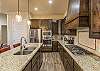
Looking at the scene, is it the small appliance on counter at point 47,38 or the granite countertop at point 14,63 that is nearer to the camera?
the granite countertop at point 14,63

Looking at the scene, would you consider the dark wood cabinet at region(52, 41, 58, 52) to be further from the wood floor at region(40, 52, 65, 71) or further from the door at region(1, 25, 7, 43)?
the door at region(1, 25, 7, 43)

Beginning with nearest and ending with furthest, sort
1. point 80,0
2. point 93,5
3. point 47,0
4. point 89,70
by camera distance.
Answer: point 89,70 < point 93,5 < point 80,0 < point 47,0

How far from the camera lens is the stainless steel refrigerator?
11.5 meters

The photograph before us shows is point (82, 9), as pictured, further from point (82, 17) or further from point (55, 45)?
point (55, 45)

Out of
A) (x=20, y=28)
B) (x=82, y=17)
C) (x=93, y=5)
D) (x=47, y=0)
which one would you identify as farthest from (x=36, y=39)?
(x=93, y=5)

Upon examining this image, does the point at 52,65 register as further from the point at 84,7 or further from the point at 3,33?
the point at 3,33

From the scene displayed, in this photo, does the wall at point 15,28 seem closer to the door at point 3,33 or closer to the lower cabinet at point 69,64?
the door at point 3,33

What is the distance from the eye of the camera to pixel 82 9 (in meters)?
3.30

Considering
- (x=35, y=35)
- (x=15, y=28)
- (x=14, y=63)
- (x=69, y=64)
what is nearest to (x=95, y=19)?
(x=14, y=63)

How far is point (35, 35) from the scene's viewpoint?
11.7 m

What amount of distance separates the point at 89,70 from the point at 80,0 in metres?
1.72

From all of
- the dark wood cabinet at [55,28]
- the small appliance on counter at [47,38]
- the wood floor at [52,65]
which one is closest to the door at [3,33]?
the small appliance on counter at [47,38]

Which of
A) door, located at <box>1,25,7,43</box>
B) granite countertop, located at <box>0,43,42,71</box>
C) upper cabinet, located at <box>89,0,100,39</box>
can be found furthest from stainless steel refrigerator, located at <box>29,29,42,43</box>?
upper cabinet, located at <box>89,0,100,39</box>

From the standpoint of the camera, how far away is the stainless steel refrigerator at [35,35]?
11.5m
